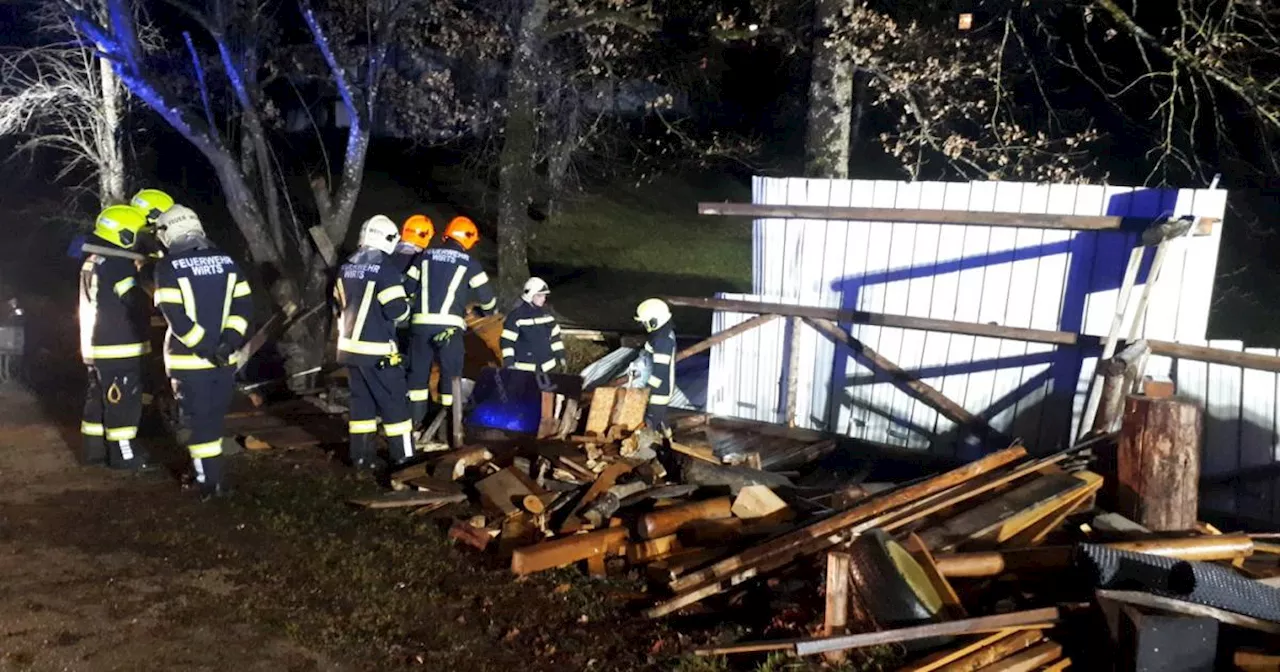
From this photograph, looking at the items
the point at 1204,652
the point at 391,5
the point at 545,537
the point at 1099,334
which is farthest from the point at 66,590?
the point at 391,5

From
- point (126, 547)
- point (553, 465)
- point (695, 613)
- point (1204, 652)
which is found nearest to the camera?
point (1204, 652)

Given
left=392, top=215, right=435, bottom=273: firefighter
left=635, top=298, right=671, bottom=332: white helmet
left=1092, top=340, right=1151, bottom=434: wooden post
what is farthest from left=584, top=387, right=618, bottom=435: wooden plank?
left=1092, top=340, right=1151, bottom=434: wooden post

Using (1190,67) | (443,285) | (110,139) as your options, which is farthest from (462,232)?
(110,139)

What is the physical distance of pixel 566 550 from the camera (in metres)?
5.81

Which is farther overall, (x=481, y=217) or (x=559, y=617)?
(x=481, y=217)

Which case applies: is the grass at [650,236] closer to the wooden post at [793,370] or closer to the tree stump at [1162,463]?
the wooden post at [793,370]

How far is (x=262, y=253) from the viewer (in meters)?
12.5

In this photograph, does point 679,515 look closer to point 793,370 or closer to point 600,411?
point 600,411

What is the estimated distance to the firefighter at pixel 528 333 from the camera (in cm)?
877

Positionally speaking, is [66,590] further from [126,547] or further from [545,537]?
[545,537]

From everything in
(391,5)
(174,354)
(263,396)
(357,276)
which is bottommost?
(263,396)

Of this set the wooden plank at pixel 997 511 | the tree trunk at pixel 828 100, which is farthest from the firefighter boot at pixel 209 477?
the tree trunk at pixel 828 100

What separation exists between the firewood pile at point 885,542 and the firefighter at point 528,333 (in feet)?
2.85

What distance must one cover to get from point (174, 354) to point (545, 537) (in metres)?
3.11
